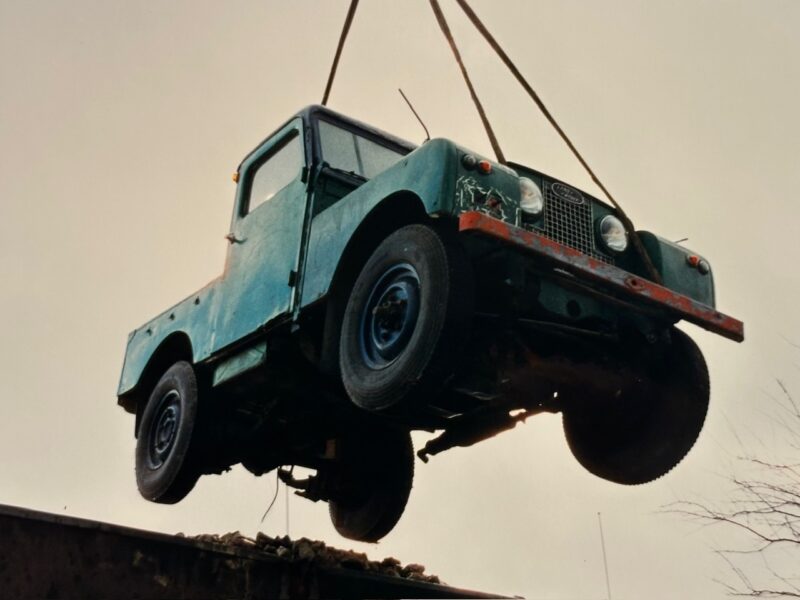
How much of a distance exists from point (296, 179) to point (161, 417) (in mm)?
2010

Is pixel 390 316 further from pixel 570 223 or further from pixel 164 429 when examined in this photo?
pixel 164 429

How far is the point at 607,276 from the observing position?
4930mm

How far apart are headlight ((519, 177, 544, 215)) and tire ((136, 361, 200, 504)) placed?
263 cm

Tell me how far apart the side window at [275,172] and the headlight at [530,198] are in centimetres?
165

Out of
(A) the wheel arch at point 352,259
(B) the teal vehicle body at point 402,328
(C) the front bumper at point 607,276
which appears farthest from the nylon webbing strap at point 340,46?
(C) the front bumper at point 607,276

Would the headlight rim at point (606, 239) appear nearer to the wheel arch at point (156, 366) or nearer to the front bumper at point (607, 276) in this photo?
the front bumper at point (607, 276)

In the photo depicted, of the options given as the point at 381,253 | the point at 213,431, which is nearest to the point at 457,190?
the point at 381,253

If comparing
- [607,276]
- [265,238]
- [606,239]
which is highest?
[265,238]

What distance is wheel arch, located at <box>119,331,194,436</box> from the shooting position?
7.34 meters

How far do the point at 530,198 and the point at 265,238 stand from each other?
73.7 inches

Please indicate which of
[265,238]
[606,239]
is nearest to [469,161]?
[606,239]

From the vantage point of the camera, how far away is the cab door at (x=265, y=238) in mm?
5914

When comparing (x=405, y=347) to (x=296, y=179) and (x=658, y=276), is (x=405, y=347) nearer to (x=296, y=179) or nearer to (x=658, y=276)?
(x=658, y=276)

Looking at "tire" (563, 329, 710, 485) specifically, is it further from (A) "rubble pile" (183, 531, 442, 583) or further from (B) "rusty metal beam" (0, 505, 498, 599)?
(B) "rusty metal beam" (0, 505, 498, 599)
